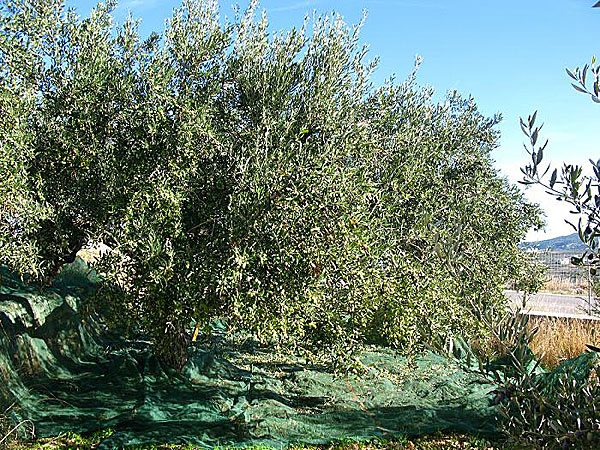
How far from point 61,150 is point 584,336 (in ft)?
35.5

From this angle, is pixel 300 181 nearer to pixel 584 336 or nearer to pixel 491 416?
pixel 491 416

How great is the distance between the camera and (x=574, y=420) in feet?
9.23

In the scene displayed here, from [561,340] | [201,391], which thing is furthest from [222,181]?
[561,340]

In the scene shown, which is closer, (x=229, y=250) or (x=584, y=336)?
(x=229, y=250)

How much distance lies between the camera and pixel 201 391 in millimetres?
8797

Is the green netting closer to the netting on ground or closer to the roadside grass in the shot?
the netting on ground

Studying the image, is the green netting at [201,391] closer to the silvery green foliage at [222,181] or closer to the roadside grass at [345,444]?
the roadside grass at [345,444]

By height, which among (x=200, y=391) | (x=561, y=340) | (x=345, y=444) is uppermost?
(x=561, y=340)

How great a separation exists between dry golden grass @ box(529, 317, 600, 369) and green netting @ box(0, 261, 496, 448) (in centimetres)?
251

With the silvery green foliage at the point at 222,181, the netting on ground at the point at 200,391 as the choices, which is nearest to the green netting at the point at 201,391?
the netting on ground at the point at 200,391

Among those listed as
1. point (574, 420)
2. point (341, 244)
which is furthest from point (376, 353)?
point (574, 420)

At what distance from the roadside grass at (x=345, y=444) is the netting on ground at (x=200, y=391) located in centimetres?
12

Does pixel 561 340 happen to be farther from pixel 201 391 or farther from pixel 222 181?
pixel 222 181

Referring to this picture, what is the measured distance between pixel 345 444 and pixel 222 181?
3504mm
